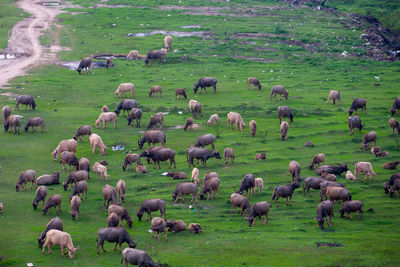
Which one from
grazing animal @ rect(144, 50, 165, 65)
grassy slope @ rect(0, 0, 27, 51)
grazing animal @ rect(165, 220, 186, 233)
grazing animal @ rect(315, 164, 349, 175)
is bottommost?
grazing animal @ rect(315, 164, 349, 175)

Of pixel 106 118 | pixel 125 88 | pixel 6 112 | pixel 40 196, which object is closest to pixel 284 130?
pixel 106 118

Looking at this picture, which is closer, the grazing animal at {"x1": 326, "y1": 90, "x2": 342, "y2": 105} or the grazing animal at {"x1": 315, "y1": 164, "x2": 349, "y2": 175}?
the grazing animal at {"x1": 315, "y1": 164, "x2": 349, "y2": 175}

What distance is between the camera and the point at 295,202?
2631 cm

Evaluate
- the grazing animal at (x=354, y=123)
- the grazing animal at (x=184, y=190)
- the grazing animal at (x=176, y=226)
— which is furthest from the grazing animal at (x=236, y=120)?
the grazing animal at (x=176, y=226)

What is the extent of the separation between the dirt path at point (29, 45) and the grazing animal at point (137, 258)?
104 ft

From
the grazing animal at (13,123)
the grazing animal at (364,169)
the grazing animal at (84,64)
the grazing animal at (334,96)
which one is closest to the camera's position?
Answer: the grazing animal at (364,169)

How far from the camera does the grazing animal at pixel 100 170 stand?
2895 cm

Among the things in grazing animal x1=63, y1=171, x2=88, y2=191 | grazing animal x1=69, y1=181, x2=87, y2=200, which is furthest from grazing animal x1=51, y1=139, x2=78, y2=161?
grazing animal x1=69, y1=181, x2=87, y2=200

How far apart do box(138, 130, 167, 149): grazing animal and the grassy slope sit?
32584 millimetres

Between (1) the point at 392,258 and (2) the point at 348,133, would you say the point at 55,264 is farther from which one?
(2) the point at 348,133

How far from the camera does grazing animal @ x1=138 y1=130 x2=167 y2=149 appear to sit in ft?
110

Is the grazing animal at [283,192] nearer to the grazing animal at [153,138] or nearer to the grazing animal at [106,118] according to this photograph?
the grazing animal at [153,138]

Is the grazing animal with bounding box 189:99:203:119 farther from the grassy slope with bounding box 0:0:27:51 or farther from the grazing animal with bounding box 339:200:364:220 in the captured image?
the grassy slope with bounding box 0:0:27:51

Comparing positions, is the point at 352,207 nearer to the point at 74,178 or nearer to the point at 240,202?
the point at 240,202
